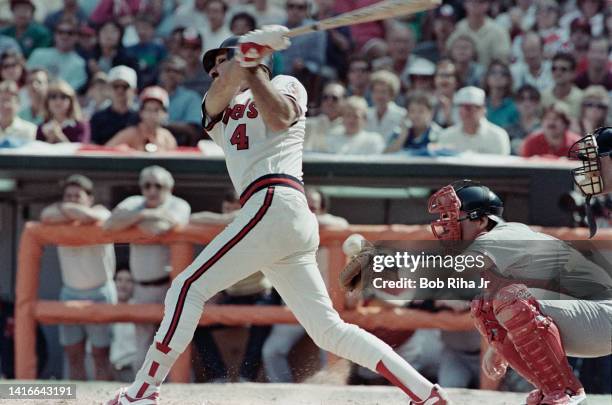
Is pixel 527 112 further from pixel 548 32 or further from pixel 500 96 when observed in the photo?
pixel 548 32

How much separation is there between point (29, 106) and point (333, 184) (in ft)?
8.86

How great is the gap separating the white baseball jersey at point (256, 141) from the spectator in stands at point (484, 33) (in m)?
4.99

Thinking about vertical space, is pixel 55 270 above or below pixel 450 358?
above

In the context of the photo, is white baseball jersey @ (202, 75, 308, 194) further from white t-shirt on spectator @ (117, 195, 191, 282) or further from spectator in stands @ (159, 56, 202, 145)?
spectator in stands @ (159, 56, 202, 145)

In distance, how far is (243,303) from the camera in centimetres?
757

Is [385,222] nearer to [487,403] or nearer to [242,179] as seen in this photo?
[487,403]

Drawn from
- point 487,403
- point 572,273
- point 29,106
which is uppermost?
point 29,106

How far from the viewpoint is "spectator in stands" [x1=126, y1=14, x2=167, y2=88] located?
9539mm

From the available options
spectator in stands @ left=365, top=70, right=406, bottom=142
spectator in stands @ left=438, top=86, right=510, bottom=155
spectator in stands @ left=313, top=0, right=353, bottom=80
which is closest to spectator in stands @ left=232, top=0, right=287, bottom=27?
spectator in stands @ left=313, top=0, right=353, bottom=80

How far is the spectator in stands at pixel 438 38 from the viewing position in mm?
9836

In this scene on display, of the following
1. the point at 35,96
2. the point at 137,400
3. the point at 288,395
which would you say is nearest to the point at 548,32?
the point at 35,96

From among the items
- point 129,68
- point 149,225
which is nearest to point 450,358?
point 149,225

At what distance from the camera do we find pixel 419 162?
7.84 m

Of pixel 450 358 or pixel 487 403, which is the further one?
pixel 450 358
